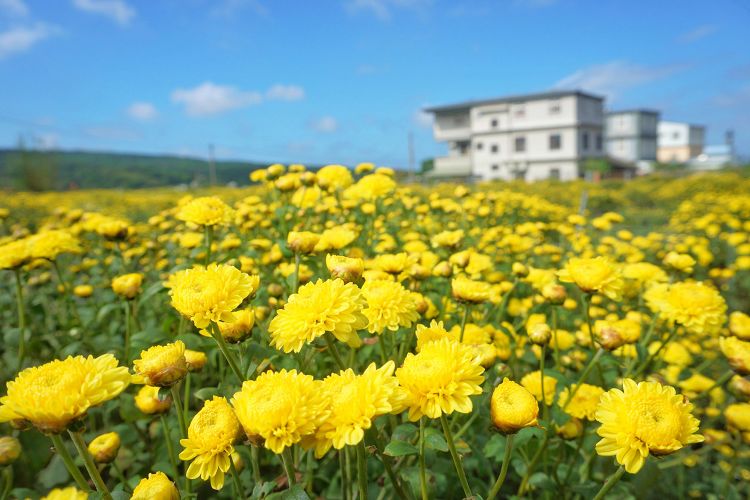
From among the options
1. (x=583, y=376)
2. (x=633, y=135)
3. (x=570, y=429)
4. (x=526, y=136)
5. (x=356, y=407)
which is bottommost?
(x=570, y=429)

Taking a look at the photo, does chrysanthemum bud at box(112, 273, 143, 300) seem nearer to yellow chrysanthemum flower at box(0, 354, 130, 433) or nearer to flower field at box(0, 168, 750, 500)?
flower field at box(0, 168, 750, 500)

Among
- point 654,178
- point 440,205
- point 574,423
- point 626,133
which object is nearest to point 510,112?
point 654,178

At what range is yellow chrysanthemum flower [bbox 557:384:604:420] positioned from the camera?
5.13 ft

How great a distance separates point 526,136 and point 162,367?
38.7 metres

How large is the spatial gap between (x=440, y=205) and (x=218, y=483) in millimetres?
3078

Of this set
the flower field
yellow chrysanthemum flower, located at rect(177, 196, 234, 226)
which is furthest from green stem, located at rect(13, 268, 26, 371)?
yellow chrysanthemum flower, located at rect(177, 196, 234, 226)

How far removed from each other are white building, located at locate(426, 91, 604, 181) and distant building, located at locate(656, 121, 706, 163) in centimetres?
3320

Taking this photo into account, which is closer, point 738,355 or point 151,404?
point 151,404

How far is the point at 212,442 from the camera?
0.93m

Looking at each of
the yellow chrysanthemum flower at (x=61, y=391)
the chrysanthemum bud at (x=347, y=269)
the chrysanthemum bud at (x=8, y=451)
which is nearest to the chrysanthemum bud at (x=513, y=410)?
the chrysanthemum bud at (x=347, y=269)

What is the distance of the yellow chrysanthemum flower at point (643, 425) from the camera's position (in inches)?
36.7

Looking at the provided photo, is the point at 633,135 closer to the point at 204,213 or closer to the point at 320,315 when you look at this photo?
the point at 204,213

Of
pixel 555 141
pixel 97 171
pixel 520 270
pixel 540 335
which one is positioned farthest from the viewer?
pixel 97 171

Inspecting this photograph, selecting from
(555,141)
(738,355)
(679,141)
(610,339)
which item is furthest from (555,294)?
(679,141)
